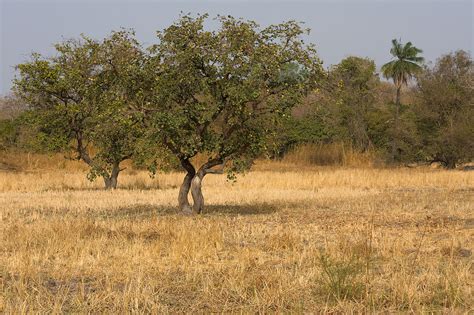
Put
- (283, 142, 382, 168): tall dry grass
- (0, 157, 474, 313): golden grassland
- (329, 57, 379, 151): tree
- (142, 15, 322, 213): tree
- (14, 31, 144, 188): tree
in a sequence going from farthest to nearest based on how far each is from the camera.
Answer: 1. (329, 57, 379, 151): tree
2. (283, 142, 382, 168): tall dry grass
3. (14, 31, 144, 188): tree
4. (142, 15, 322, 213): tree
5. (0, 157, 474, 313): golden grassland

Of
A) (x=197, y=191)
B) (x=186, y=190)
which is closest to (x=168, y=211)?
(x=186, y=190)

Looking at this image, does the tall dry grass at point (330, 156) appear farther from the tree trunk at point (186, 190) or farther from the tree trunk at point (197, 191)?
the tree trunk at point (197, 191)

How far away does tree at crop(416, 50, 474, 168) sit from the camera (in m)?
43.0

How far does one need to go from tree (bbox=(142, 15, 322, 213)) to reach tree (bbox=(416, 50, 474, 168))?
2826 cm

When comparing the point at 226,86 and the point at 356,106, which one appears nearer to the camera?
the point at 226,86

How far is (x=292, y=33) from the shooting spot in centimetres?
1764

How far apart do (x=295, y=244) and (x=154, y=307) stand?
15.7ft

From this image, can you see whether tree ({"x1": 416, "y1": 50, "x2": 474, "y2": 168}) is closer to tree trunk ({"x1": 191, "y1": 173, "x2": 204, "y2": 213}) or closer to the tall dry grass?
the tall dry grass

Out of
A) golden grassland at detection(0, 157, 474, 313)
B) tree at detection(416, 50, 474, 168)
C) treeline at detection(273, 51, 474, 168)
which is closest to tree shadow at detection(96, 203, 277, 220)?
golden grassland at detection(0, 157, 474, 313)

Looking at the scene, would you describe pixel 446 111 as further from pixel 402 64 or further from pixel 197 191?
pixel 197 191

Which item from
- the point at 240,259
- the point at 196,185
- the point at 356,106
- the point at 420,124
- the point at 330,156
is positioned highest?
the point at 356,106

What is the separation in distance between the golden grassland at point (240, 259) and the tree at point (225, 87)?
2.18 metres

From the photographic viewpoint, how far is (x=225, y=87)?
1688cm

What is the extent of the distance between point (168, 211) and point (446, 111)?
106 feet
